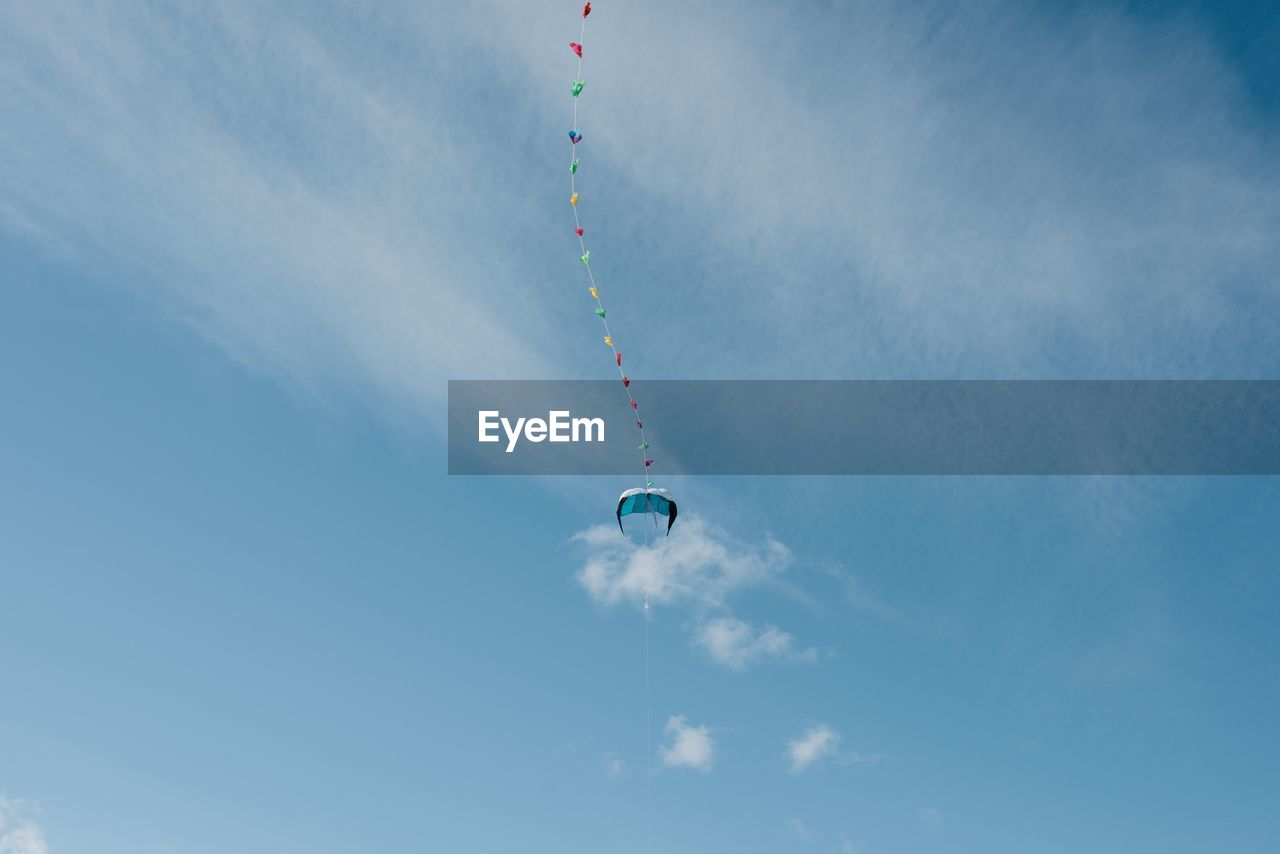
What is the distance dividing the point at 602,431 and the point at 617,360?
4.50 m

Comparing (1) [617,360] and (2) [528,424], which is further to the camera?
(2) [528,424]

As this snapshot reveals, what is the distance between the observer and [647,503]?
54.4 meters

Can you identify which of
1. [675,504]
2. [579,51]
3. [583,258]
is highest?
[579,51]

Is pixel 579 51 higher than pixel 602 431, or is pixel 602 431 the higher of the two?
pixel 579 51

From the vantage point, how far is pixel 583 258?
42.8m

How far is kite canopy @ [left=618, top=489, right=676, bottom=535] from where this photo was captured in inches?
2124

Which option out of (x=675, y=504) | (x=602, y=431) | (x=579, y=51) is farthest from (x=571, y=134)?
(x=675, y=504)

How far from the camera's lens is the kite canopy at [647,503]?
54.0 metres

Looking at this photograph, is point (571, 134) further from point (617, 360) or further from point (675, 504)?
point (675, 504)

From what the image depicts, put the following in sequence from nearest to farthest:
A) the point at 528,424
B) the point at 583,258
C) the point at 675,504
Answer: the point at 583,258 < the point at 528,424 < the point at 675,504

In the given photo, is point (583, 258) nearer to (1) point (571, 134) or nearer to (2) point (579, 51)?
(1) point (571, 134)

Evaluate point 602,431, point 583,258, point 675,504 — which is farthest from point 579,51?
point 675,504

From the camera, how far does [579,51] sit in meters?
40.1

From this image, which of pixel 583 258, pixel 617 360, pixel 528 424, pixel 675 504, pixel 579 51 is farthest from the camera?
pixel 675 504
